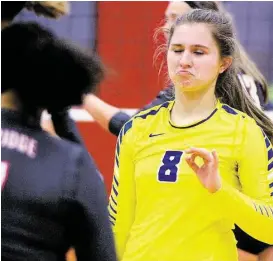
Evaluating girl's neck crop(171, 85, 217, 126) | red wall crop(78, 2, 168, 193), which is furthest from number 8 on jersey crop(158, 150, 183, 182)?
red wall crop(78, 2, 168, 193)

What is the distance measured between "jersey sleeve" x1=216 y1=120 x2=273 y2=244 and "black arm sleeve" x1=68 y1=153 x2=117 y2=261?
579 mm

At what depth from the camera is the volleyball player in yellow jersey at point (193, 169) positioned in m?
2.20

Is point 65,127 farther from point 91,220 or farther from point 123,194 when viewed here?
point 123,194

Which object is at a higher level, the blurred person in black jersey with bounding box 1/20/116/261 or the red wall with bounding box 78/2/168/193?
the blurred person in black jersey with bounding box 1/20/116/261

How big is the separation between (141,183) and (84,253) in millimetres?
668

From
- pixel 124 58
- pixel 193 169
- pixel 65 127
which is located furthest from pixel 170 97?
pixel 124 58

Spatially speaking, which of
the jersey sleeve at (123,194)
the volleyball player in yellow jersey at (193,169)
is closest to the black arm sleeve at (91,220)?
the volleyball player in yellow jersey at (193,169)

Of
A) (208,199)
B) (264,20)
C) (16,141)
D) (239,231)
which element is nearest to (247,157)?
(208,199)

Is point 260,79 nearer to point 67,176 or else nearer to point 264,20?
point 67,176

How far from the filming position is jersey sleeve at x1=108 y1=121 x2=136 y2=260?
2355mm

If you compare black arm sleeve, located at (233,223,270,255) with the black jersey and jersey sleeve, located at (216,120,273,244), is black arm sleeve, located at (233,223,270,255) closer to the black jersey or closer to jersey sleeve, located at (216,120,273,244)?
jersey sleeve, located at (216,120,273,244)

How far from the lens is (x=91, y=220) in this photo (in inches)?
63.0

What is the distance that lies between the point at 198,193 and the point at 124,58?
3.35 metres

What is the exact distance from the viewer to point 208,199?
2201 millimetres
